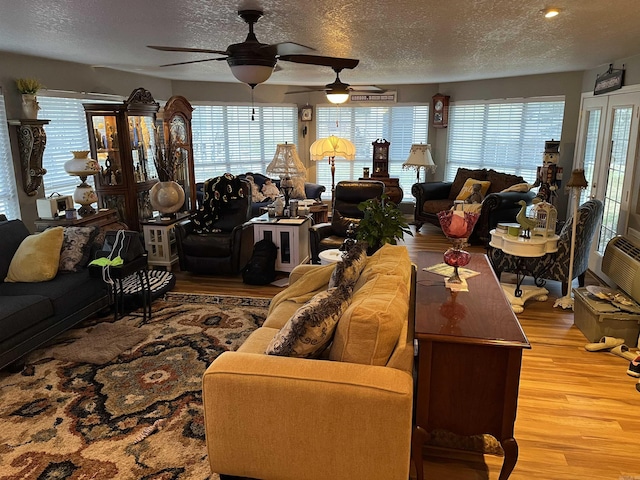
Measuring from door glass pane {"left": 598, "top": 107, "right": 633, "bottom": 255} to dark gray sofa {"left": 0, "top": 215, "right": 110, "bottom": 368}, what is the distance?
5027 mm

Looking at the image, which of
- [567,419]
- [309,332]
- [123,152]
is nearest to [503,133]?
[123,152]

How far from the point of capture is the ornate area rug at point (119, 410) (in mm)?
2375

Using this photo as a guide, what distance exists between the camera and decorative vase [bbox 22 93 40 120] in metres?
4.53

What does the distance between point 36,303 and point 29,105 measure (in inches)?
87.3

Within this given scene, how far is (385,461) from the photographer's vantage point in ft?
6.42

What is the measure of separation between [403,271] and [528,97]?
18.2 feet

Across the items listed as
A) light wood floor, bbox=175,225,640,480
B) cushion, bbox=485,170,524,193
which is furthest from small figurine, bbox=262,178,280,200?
light wood floor, bbox=175,225,640,480

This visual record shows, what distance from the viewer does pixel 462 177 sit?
7547mm

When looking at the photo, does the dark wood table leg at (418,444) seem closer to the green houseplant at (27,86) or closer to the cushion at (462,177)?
the green houseplant at (27,86)

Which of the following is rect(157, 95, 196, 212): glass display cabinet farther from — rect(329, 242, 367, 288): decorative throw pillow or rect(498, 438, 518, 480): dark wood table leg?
rect(498, 438, 518, 480): dark wood table leg

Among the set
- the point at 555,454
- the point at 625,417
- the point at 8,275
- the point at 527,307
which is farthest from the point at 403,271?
the point at 8,275

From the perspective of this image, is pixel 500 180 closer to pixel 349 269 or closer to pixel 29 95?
pixel 349 269

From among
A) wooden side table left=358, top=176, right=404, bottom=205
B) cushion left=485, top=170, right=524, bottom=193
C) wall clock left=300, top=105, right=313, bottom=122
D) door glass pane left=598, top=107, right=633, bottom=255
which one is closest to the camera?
door glass pane left=598, top=107, right=633, bottom=255

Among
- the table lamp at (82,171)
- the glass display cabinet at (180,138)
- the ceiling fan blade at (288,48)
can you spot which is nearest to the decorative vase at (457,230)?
the ceiling fan blade at (288,48)
